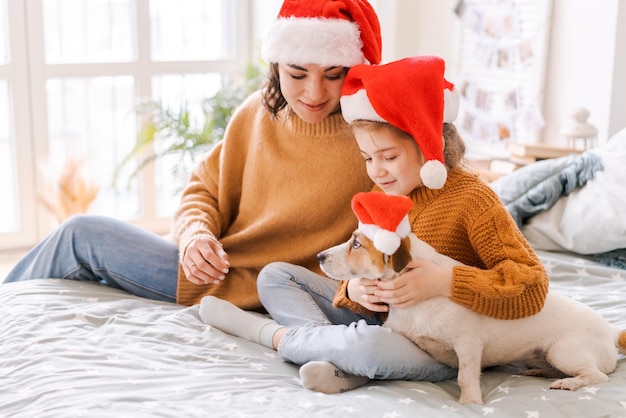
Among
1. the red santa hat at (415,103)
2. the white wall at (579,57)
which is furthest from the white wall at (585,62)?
the red santa hat at (415,103)

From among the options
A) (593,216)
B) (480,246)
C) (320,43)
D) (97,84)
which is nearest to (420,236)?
(480,246)

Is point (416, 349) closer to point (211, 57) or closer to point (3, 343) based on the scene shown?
point (3, 343)

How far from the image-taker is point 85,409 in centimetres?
132

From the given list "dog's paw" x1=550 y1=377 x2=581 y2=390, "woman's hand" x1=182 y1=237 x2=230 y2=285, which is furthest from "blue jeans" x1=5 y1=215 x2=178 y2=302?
"dog's paw" x1=550 y1=377 x2=581 y2=390

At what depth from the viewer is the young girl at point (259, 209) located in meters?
1.83

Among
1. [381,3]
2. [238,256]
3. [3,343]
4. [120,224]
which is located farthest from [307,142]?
[381,3]

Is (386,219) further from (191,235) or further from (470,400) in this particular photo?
(191,235)

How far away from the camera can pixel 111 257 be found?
196cm

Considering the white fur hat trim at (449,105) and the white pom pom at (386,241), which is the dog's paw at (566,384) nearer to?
the white pom pom at (386,241)

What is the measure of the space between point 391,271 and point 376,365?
0.17 metres

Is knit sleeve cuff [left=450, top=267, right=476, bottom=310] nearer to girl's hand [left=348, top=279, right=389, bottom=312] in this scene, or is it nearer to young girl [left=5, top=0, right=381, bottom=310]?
girl's hand [left=348, top=279, right=389, bottom=312]

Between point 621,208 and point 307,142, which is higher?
point 307,142

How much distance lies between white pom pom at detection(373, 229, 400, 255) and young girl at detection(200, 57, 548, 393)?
91 mm

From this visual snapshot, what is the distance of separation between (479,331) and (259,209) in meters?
0.76
